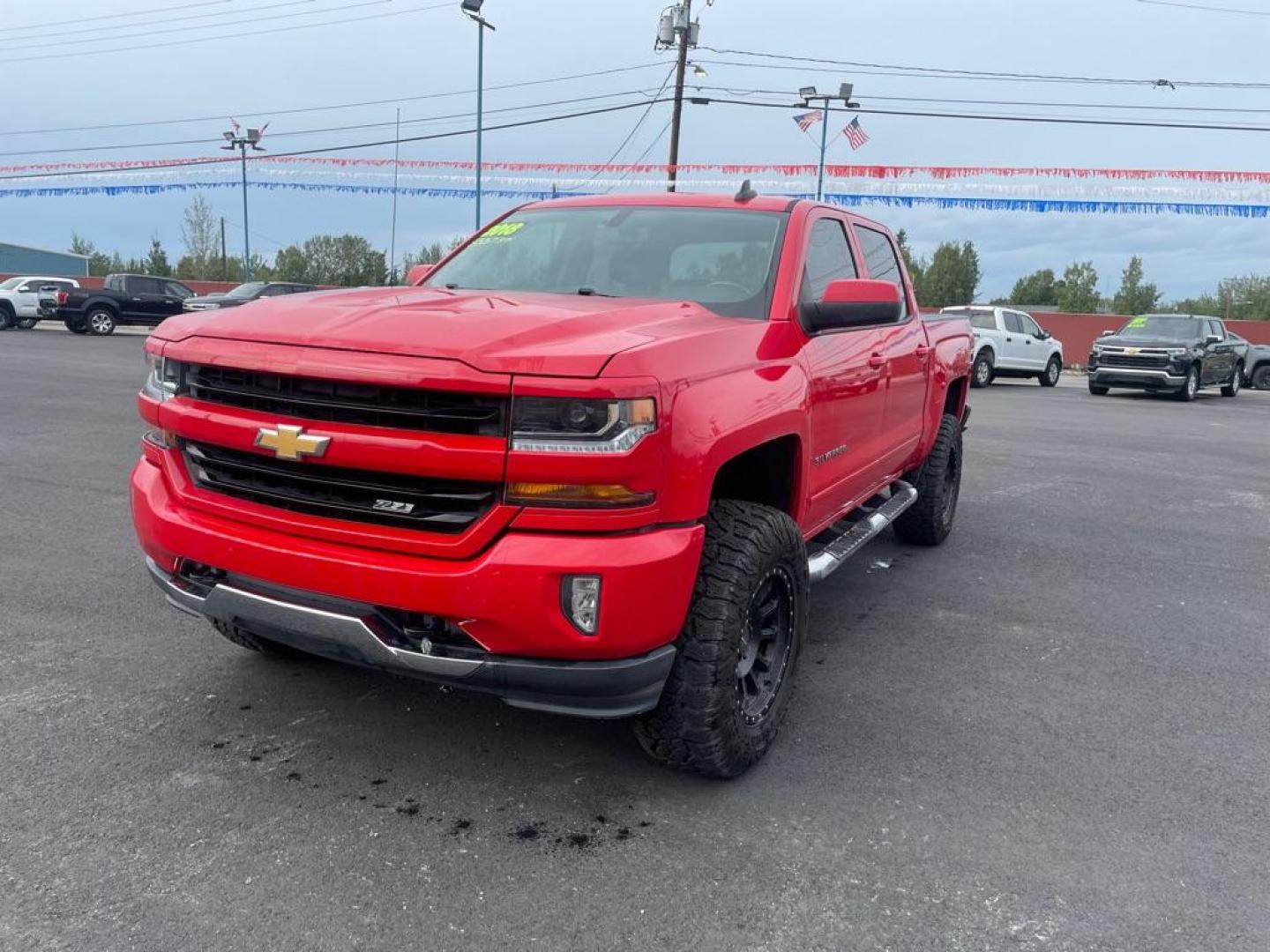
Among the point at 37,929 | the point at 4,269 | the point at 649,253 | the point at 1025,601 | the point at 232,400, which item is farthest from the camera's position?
the point at 4,269

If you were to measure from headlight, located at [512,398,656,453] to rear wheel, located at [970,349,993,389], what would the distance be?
19.6m

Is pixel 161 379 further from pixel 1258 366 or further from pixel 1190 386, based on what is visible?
pixel 1258 366

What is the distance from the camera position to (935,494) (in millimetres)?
6367

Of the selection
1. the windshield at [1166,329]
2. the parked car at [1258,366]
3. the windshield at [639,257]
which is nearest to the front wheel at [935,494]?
the windshield at [639,257]

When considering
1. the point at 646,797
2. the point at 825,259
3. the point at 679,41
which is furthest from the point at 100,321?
the point at 646,797

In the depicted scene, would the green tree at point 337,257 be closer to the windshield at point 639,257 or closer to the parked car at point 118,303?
the parked car at point 118,303

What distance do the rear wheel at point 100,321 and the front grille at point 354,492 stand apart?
29.2 meters

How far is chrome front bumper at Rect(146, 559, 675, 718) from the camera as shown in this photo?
268 cm

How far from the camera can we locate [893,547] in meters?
6.61

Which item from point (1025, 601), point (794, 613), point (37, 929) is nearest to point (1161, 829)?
point (794, 613)

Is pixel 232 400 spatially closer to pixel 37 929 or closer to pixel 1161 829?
pixel 37 929

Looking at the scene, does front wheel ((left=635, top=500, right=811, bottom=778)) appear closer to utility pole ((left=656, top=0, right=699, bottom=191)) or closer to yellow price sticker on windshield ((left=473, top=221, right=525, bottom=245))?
yellow price sticker on windshield ((left=473, top=221, right=525, bottom=245))

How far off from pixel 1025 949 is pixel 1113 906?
0.36m

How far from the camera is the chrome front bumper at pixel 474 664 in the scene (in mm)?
2684
